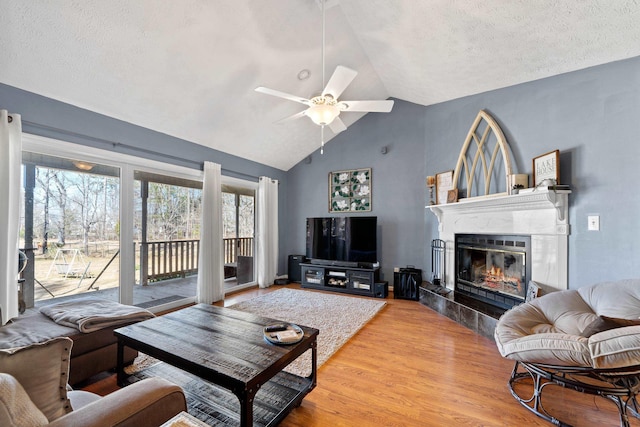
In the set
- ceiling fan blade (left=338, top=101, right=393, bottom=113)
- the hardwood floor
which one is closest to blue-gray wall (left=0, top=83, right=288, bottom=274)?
the hardwood floor

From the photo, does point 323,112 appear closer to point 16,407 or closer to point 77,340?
point 16,407

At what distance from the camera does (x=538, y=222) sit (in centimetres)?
276

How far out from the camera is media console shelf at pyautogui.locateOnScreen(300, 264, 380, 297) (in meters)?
4.55

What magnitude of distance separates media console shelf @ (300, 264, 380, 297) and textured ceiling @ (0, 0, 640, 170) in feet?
A: 9.24

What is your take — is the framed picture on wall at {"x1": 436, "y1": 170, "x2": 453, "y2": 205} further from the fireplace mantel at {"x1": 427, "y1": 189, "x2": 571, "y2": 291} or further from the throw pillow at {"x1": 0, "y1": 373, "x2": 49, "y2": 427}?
the throw pillow at {"x1": 0, "y1": 373, "x2": 49, "y2": 427}

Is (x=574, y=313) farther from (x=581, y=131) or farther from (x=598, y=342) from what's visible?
(x=581, y=131)

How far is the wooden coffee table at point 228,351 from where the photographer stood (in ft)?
4.37

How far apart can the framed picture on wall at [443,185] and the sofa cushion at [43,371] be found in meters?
4.08

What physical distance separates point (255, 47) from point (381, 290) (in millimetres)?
3825

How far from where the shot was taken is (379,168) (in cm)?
500

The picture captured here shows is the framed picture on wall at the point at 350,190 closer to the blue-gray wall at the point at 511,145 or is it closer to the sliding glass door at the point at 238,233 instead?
the blue-gray wall at the point at 511,145

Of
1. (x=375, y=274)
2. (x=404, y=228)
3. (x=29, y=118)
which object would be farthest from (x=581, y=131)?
(x=29, y=118)

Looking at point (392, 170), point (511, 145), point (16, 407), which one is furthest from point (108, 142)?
point (511, 145)

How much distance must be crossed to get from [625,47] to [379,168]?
317 cm
